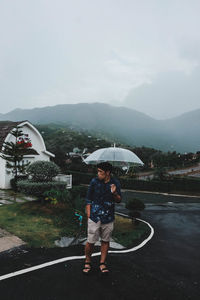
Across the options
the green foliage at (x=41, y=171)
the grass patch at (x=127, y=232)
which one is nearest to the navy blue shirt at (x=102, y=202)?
the grass patch at (x=127, y=232)

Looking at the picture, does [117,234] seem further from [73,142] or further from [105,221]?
[73,142]

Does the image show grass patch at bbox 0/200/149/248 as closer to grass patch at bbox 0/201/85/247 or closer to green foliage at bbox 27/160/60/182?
grass patch at bbox 0/201/85/247

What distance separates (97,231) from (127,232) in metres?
4.32

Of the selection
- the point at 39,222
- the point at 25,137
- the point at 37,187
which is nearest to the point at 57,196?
the point at 37,187

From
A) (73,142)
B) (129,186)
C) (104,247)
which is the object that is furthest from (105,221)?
(73,142)

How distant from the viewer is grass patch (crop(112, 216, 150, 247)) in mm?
6871

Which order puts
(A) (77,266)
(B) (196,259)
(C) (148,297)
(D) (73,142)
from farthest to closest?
(D) (73,142)
(B) (196,259)
(A) (77,266)
(C) (148,297)

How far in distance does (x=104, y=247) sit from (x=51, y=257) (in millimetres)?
1505

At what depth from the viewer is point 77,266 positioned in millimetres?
4500

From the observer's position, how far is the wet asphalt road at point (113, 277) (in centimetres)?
359

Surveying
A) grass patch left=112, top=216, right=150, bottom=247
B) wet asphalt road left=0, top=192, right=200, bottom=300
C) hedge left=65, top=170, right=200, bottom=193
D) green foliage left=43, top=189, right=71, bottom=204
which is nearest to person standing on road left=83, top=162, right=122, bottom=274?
wet asphalt road left=0, top=192, right=200, bottom=300

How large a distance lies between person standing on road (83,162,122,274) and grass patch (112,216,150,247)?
2.55 metres

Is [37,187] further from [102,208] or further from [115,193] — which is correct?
[115,193]

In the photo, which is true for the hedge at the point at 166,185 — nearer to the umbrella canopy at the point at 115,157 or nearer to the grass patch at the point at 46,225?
the grass patch at the point at 46,225
